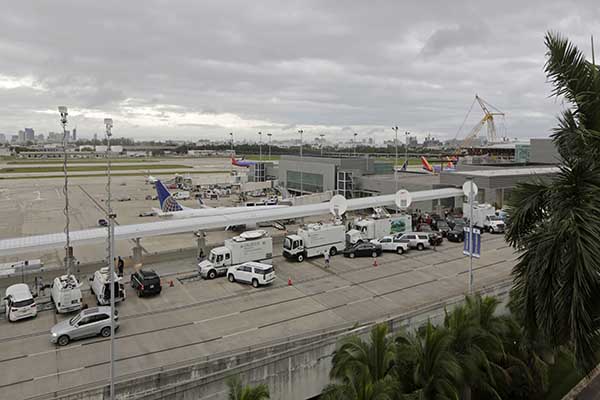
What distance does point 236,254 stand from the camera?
31.1 meters

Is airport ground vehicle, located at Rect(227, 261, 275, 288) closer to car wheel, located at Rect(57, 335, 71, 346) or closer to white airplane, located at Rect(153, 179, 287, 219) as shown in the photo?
car wheel, located at Rect(57, 335, 71, 346)

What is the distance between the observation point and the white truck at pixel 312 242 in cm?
3381

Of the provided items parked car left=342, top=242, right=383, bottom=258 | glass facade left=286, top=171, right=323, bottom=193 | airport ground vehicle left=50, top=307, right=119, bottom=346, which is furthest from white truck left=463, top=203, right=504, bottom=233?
airport ground vehicle left=50, top=307, right=119, bottom=346

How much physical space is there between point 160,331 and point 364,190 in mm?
45379

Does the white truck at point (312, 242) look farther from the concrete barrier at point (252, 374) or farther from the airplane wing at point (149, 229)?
the concrete barrier at point (252, 374)

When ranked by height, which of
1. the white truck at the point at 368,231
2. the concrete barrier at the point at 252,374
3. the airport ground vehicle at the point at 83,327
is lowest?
the airport ground vehicle at the point at 83,327

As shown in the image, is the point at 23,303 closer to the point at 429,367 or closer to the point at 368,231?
the point at 429,367

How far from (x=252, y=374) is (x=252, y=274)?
1367 cm

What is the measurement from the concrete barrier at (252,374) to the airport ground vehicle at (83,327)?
4.74m

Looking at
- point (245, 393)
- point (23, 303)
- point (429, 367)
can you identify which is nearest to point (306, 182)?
point (23, 303)

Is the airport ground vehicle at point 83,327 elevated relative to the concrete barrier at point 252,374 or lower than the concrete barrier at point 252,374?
lower

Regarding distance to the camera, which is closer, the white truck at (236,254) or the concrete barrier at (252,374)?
the concrete barrier at (252,374)

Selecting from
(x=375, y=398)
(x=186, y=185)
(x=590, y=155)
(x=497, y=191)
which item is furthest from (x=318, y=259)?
(x=186, y=185)

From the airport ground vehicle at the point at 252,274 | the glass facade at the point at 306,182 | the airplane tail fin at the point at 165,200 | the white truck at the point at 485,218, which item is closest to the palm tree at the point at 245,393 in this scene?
the airport ground vehicle at the point at 252,274
